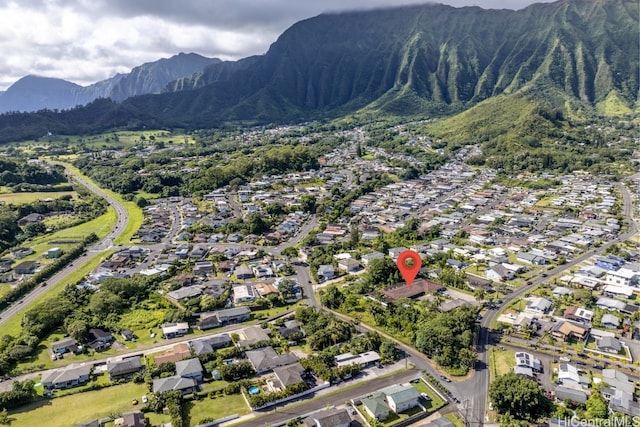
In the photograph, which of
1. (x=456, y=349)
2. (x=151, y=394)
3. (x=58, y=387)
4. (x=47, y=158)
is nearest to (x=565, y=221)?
(x=456, y=349)

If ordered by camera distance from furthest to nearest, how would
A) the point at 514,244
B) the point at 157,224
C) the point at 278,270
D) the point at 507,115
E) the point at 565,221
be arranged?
the point at 507,115
the point at 157,224
the point at 565,221
the point at 514,244
the point at 278,270

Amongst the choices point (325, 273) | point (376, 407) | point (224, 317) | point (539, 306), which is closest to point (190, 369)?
point (224, 317)

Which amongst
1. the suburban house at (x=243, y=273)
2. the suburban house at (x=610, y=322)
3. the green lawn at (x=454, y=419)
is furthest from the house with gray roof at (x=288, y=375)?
the suburban house at (x=610, y=322)

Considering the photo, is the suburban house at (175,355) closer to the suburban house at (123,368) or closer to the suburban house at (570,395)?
the suburban house at (123,368)

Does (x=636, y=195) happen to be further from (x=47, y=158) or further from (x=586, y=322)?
(x=47, y=158)

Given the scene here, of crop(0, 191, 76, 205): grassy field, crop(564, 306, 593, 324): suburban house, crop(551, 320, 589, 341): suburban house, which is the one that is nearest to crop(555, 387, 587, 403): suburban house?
crop(551, 320, 589, 341): suburban house

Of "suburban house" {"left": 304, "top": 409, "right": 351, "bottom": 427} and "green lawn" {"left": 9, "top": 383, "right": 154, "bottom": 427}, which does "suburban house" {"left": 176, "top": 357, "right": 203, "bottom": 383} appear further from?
"suburban house" {"left": 304, "top": 409, "right": 351, "bottom": 427}
